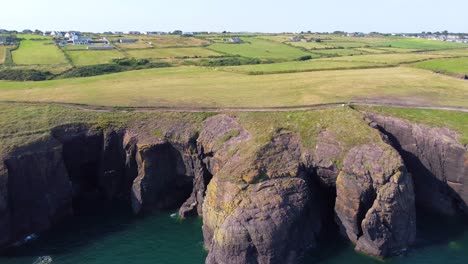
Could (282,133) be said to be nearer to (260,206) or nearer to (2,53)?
(260,206)

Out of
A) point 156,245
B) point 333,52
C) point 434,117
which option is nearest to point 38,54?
point 333,52

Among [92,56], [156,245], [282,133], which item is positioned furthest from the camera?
[92,56]

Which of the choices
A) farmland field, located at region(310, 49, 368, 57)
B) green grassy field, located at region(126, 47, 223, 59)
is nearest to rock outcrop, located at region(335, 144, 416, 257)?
green grassy field, located at region(126, 47, 223, 59)

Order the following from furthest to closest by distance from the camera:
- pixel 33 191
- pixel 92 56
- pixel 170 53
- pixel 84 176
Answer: pixel 170 53, pixel 92 56, pixel 84 176, pixel 33 191

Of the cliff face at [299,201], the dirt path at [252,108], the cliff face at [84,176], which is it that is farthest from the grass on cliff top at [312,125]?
the cliff face at [84,176]

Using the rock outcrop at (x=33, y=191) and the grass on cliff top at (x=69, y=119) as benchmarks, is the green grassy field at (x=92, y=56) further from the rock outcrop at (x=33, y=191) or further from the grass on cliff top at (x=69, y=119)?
the rock outcrop at (x=33, y=191)

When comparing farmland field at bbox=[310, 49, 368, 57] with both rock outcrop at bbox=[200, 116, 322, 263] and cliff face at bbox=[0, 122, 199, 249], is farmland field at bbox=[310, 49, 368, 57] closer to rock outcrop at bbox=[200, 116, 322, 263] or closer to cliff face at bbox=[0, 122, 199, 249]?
rock outcrop at bbox=[200, 116, 322, 263]

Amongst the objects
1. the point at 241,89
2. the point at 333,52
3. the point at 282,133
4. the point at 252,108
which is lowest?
the point at 282,133

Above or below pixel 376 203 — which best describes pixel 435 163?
above
